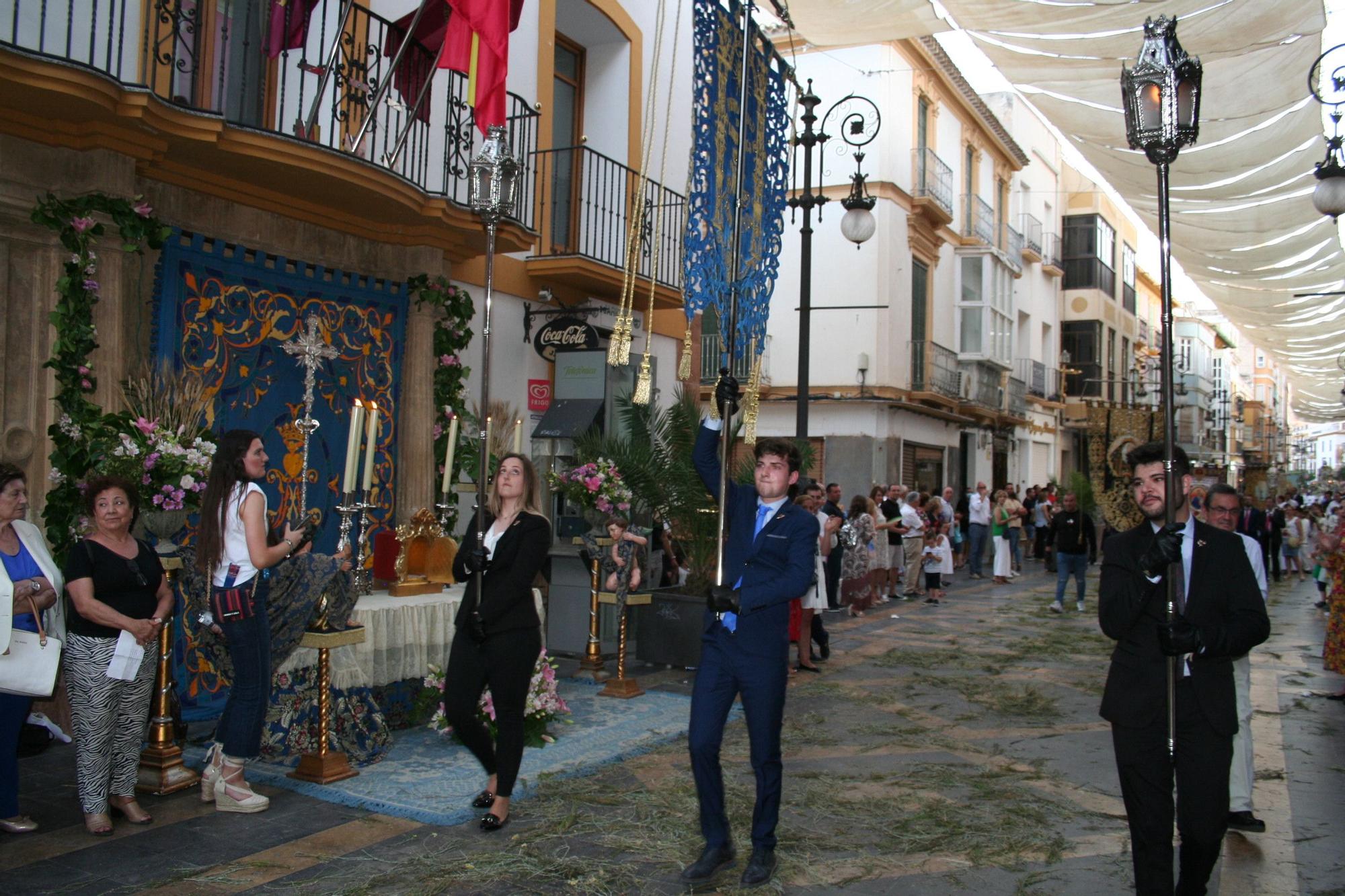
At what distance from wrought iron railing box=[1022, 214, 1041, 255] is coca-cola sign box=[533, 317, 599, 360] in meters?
25.4

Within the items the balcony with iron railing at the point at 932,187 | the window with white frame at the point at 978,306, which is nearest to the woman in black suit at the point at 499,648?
the balcony with iron railing at the point at 932,187

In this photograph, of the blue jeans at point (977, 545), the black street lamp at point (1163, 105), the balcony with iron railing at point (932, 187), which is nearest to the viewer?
the black street lamp at point (1163, 105)

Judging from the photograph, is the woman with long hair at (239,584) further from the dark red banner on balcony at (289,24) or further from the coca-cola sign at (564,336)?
the coca-cola sign at (564,336)

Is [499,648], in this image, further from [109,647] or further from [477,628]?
[109,647]

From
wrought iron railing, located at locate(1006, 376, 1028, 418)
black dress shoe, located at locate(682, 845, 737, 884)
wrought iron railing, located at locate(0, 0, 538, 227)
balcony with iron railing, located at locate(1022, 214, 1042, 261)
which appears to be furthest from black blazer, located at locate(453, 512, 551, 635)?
balcony with iron railing, located at locate(1022, 214, 1042, 261)

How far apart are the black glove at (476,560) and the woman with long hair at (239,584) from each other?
963 millimetres

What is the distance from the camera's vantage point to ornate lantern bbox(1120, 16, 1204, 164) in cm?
446

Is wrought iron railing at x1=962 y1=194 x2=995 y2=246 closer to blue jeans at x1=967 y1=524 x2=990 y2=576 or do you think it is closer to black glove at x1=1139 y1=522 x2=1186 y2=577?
blue jeans at x1=967 y1=524 x2=990 y2=576

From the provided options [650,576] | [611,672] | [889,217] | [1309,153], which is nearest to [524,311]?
[650,576]

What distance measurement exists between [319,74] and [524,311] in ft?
10.9

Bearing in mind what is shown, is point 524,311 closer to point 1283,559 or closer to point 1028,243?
point 1283,559

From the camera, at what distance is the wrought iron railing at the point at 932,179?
78.8 feet

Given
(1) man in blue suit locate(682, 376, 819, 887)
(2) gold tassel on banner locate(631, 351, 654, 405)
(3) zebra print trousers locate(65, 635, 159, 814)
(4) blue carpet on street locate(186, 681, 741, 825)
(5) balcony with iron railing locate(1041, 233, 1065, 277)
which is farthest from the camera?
(5) balcony with iron railing locate(1041, 233, 1065, 277)

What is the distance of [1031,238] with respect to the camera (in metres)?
34.2
